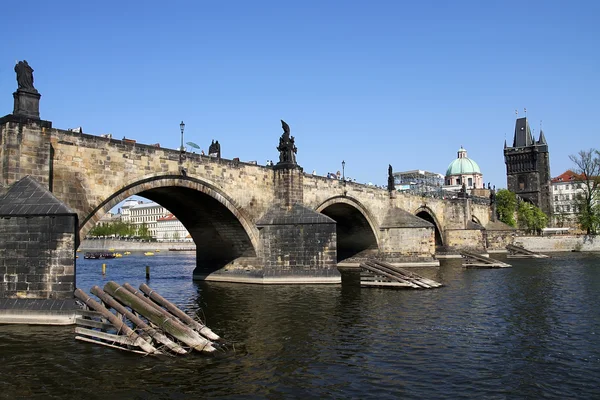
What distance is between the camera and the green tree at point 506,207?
84.1 metres

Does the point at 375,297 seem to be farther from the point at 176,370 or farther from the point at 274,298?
the point at 176,370

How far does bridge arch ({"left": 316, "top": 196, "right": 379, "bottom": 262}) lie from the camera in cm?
4291

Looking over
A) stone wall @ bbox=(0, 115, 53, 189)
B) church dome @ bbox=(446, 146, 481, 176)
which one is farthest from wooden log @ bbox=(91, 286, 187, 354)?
church dome @ bbox=(446, 146, 481, 176)

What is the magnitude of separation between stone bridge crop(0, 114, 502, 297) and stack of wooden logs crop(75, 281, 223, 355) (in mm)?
2792

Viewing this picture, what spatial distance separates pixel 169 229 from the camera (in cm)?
15625

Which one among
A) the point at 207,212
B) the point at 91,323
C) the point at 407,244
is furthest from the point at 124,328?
the point at 407,244

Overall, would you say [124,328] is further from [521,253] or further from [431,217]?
[521,253]

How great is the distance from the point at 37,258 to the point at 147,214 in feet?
534

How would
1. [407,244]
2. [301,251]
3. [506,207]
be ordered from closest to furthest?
[301,251] < [407,244] < [506,207]

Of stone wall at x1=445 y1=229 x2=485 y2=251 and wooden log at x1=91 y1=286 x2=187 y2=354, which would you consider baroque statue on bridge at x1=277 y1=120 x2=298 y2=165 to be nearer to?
wooden log at x1=91 y1=286 x2=187 y2=354

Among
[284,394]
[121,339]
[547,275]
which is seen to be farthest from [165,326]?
[547,275]

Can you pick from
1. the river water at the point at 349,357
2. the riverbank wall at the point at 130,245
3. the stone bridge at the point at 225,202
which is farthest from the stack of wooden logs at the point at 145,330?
the riverbank wall at the point at 130,245

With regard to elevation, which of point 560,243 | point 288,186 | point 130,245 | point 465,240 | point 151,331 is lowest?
point 151,331

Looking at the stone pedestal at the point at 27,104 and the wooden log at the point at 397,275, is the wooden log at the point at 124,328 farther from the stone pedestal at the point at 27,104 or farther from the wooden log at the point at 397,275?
the wooden log at the point at 397,275
